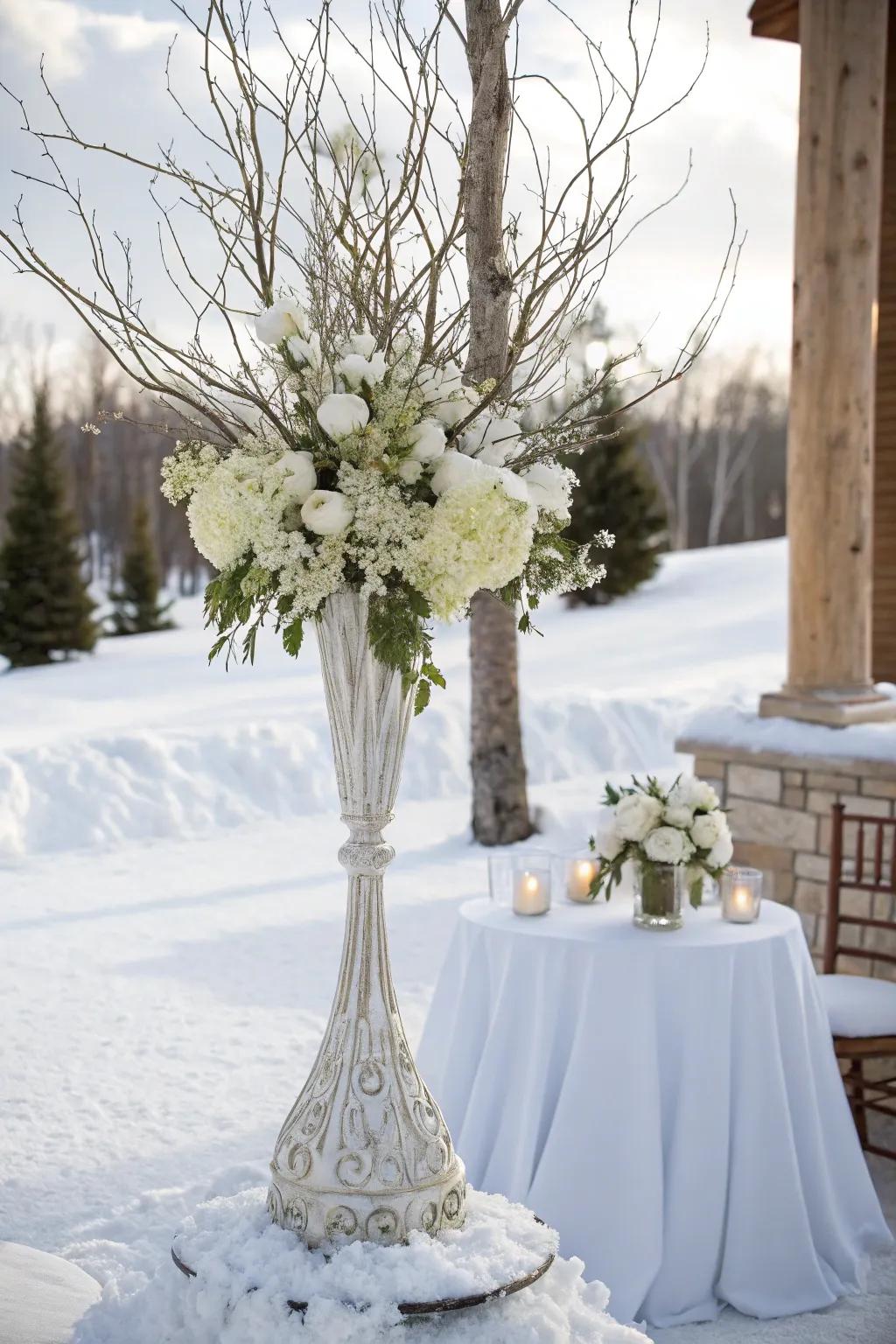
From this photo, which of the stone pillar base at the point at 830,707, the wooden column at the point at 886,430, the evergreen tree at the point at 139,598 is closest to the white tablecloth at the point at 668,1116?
the stone pillar base at the point at 830,707

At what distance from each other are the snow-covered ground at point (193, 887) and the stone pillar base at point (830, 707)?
2.00 metres

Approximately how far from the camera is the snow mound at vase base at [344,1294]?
185cm

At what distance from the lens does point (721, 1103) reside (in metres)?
3.29

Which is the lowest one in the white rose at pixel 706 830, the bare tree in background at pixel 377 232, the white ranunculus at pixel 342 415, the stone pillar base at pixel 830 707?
the white rose at pixel 706 830

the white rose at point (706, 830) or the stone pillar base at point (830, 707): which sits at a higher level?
the stone pillar base at point (830, 707)

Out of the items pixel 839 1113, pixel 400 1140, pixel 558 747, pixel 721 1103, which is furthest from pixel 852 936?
pixel 558 747

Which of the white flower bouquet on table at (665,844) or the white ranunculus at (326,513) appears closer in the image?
the white ranunculus at (326,513)

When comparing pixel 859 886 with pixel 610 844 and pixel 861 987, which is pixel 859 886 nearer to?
pixel 861 987

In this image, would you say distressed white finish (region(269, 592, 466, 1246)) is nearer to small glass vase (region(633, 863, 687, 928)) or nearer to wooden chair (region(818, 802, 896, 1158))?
small glass vase (region(633, 863, 687, 928))

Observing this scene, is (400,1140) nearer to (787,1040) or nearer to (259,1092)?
(787,1040)

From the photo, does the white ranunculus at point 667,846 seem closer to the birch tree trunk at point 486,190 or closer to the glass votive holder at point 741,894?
the glass votive holder at point 741,894

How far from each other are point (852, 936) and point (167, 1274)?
373 cm

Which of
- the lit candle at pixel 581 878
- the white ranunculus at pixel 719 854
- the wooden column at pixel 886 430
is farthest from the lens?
the wooden column at pixel 886 430

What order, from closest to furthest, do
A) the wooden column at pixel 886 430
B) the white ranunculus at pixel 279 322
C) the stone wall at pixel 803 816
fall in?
the white ranunculus at pixel 279 322, the stone wall at pixel 803 816, the wooden column at pixel 886 430
